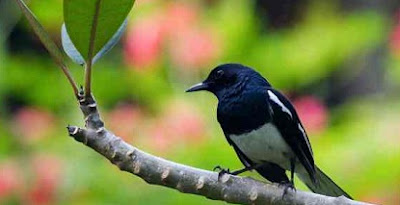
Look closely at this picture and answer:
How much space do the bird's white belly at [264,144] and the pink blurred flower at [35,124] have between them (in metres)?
1.24

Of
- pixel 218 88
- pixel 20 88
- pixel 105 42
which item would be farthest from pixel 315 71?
pixel 105 42

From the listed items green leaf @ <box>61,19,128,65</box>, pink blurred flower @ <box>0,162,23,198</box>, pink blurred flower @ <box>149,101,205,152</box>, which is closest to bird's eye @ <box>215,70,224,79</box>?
green leaf @ <box>61,19,128,65</box>

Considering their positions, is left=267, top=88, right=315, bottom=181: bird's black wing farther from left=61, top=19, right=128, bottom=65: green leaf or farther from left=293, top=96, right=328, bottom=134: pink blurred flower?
left=293, top=96, right=328, bottom=134: pink blurred flower

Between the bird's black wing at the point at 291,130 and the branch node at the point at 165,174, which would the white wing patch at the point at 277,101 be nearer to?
the bird's black wing at the point at 291,130

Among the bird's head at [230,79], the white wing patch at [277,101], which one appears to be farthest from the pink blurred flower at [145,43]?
the white wing patch at [277,101]

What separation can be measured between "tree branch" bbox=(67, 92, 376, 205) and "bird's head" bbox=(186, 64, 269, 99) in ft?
1.52

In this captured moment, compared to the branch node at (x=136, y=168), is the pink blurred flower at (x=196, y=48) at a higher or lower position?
lower

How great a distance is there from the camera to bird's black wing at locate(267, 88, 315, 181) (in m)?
1.53

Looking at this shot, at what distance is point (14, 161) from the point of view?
8.73ft

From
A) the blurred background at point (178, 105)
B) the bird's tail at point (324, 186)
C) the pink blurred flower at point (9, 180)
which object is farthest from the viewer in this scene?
the pink blurred flower at point (9, 180)

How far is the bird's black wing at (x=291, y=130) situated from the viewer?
5.02 feet

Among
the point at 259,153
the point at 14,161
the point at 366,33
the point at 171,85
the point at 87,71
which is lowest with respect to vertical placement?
the point at 14,161

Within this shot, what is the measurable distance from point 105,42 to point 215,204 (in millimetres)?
1324

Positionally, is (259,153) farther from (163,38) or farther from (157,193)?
(163,38)
